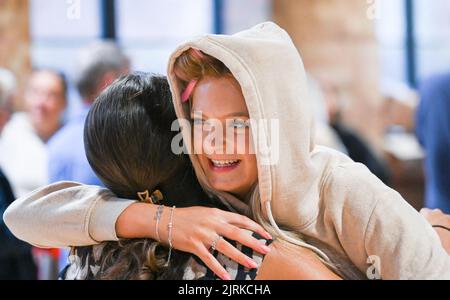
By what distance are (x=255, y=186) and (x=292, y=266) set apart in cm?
16

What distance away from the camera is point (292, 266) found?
44.9 inches

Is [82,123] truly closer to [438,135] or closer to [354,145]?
[438,135]

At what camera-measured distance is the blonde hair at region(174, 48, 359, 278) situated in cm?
117

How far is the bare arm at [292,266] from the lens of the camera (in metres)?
1.14

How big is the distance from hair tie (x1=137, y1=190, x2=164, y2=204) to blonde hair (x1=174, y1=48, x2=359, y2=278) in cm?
17

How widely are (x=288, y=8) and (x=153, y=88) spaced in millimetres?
3667

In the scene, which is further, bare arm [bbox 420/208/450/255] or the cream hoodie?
bare arm [bbox 420/208/450/255]

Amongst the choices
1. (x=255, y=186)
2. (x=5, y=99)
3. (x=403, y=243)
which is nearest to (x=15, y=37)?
(x=5, y=99)

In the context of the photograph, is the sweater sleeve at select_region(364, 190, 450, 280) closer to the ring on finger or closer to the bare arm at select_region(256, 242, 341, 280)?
the bare arm at select_region(256, 242, 341, 280)

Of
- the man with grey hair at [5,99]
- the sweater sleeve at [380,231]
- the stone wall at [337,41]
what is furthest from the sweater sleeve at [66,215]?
the stone wall at [337,41]

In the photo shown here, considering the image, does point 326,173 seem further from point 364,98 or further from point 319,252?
point 364,98

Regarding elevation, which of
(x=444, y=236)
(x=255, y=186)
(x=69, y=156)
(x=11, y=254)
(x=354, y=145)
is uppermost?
(x=255, y=186)

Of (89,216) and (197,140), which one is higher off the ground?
(197,140)

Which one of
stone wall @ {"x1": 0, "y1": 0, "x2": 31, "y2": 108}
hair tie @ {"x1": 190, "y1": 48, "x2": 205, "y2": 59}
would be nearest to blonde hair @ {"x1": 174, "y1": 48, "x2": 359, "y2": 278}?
hair tie @ {"x1": 190, "y1": 48, "x2": 205, "y2": 59}
